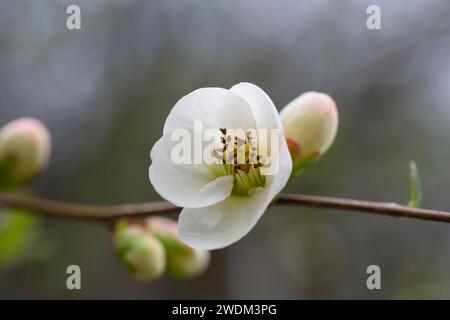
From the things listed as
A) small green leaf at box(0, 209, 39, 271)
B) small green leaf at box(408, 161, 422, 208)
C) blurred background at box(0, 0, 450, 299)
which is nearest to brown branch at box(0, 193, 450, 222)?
small green leaf at box(408, 161, 422, 208)

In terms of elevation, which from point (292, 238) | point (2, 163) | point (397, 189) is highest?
point (2, 163)

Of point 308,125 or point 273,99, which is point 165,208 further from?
point 273,99

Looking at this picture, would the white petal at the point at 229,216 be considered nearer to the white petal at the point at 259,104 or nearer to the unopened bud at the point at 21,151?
the white petal at the point at 259,104

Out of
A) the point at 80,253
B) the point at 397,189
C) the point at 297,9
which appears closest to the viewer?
the point at 397,189

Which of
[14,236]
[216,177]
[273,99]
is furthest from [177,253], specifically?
[273,99]

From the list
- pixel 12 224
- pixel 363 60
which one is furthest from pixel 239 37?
pixel 12 224

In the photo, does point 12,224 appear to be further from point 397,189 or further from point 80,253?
point 80,253

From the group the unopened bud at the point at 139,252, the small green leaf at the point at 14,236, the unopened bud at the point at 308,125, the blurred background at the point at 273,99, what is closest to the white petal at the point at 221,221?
the unopened bud at the point at 308,125
